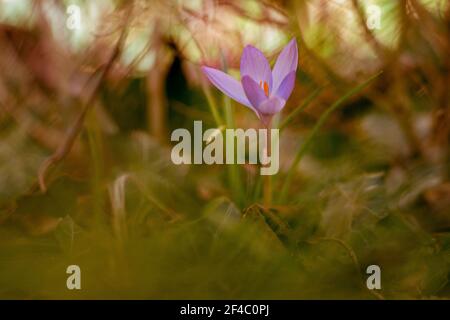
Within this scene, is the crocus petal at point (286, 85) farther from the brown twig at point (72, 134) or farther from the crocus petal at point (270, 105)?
the brown twig at point (72, 134)

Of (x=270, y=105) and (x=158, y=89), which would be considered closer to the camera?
(x=270, y=105)

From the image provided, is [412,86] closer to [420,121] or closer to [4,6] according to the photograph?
[420,121]

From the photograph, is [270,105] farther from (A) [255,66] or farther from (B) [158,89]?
(B) [158,89]

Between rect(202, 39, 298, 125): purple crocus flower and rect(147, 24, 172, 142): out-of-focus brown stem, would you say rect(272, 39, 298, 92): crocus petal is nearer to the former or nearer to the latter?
rect(202, 39, 298, 125): purple crocus flower

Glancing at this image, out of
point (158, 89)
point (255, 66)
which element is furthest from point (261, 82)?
point (158, 89)

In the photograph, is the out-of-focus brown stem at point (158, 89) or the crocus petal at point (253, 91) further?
the out-of-focus brown stem at point (158, 89)

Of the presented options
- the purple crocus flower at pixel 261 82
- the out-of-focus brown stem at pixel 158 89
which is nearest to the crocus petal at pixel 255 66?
the purple crocus flower at pixel 261 82

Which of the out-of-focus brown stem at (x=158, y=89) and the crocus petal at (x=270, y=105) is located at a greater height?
the out-of-focus brown stem at (x=158, y=89)
